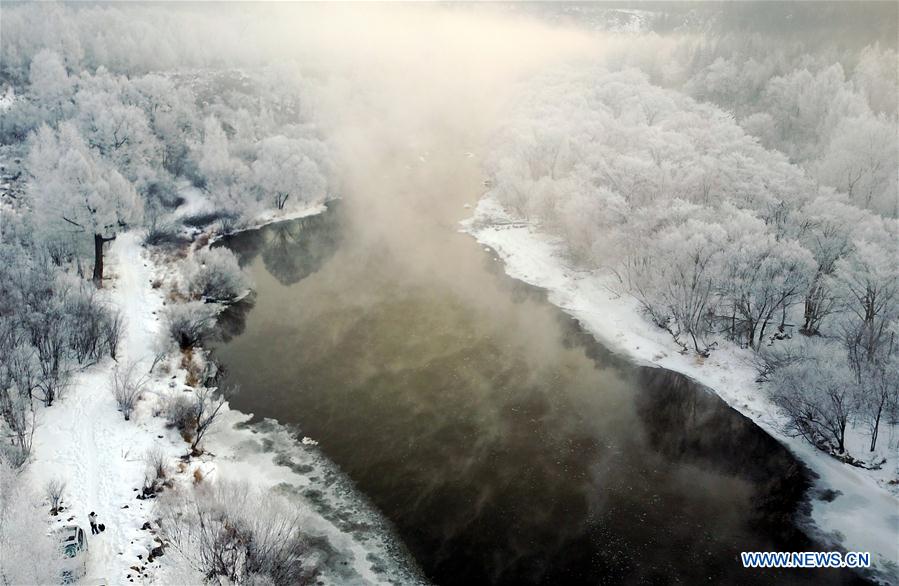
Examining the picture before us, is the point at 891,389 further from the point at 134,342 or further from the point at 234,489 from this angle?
the point at 134,342

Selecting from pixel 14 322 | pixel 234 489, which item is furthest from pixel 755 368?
pixel 14 322

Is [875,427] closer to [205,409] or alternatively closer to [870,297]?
[870,297]

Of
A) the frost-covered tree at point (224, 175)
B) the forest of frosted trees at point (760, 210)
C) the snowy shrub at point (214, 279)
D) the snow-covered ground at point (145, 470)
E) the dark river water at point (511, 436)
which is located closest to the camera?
the snow-covered ground at point (145, 470)

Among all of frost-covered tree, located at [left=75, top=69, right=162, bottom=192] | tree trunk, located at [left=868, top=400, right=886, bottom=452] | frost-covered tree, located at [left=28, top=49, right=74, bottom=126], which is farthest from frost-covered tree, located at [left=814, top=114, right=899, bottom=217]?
frost-covered tree, located at [left=28, top=49, right=74, bottom=126]

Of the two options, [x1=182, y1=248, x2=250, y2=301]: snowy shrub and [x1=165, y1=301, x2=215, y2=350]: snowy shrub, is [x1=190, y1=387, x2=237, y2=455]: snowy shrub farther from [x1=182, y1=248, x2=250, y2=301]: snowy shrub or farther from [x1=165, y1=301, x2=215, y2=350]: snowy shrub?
[x1=182, y1=248, x2=250, y2=301]: snowy shrub

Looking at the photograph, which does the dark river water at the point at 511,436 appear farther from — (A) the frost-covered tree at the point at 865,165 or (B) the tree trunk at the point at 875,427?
(A) the frost-covered tree at the point at 865,165

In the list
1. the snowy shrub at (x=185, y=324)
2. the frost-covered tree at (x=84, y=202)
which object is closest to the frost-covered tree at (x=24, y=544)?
the snowy shrub at (x=185, y=324)
